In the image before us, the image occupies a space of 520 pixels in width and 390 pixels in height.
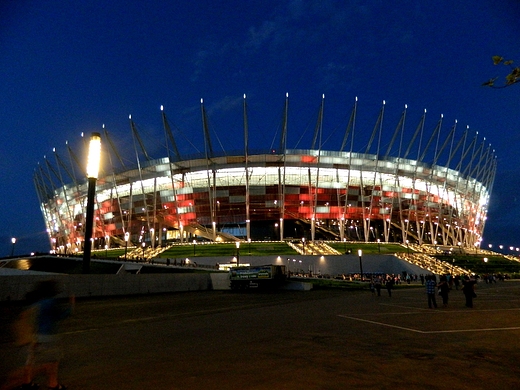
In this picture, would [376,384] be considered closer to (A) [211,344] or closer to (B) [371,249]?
(A) [211,344]

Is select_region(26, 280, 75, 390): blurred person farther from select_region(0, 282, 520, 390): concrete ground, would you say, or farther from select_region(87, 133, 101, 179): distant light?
select_region(87, 133, 101, 179): distant light

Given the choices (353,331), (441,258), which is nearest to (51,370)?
(353,331)

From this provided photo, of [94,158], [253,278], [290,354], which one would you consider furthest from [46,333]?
[253,278]

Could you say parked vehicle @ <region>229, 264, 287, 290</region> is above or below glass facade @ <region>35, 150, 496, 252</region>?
below

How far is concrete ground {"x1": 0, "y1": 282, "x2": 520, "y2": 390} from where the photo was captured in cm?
664

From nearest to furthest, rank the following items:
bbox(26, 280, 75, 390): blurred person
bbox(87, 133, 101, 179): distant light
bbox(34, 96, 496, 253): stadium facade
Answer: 1. bbox(26, 280, 75, 390): blurred person
2. bbox(87, 133, 101, 179): distant light
3. bbox(34, 96, 496, 253): stadium facade

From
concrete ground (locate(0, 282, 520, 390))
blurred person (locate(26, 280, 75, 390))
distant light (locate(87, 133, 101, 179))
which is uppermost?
distant light (locate(87, 133, 101, 179))

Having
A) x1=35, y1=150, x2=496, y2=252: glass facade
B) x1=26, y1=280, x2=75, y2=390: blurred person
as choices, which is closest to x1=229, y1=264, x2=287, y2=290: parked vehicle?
x1=26, y1=280, x2=75, y2=390: blurred person

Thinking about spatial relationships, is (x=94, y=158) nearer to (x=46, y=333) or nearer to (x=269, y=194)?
(x=46, y=333)

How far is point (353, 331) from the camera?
12.2 meters

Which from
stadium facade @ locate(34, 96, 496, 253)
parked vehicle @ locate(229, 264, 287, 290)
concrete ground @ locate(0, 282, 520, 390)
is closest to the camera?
concrete ground @ locate(0, 282, 520, 390)

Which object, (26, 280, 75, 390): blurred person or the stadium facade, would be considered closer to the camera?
(26, 280, 75, 390): blurred person

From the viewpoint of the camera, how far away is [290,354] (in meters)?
8.74

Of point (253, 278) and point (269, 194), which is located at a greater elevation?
point (269, 194)
